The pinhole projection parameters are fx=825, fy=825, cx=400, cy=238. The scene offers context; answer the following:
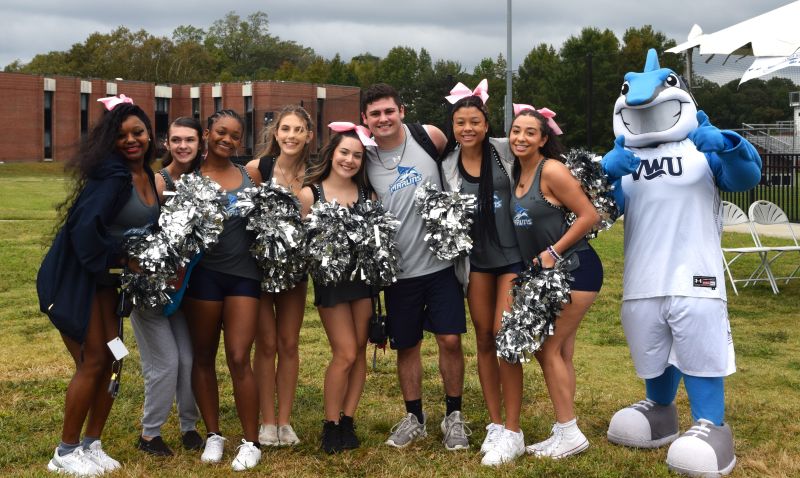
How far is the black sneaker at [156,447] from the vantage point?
4512 millimetres

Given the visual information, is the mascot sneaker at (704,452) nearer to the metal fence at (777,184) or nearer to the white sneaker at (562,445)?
the white sneaker at (562,445)

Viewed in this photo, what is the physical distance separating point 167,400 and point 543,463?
79.1 inches

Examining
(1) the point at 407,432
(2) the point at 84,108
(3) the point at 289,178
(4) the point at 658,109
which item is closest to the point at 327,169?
(3) the point at 289,178

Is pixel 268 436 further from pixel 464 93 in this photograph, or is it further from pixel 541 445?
pixel 464 93

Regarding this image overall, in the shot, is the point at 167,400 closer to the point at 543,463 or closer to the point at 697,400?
the point at 543,463

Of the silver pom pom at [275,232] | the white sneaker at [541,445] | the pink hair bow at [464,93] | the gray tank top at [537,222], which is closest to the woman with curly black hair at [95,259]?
the silver pom pom at [275,232]

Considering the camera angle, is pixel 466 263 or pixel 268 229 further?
pixel 466 263

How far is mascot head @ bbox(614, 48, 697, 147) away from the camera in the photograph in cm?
439

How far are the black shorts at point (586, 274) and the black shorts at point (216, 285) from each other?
1662 millimetres

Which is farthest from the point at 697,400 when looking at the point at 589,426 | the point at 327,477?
the point at 327,477

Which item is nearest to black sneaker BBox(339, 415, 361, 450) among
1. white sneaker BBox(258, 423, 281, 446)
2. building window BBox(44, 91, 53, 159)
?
white sneaker BBox(258, 423, 281, 446)

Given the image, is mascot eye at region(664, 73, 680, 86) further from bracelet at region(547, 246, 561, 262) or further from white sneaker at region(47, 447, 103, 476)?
white sneaker at region(47, 447, 103, 476)

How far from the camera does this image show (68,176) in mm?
4152

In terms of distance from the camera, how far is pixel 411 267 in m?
4.47
